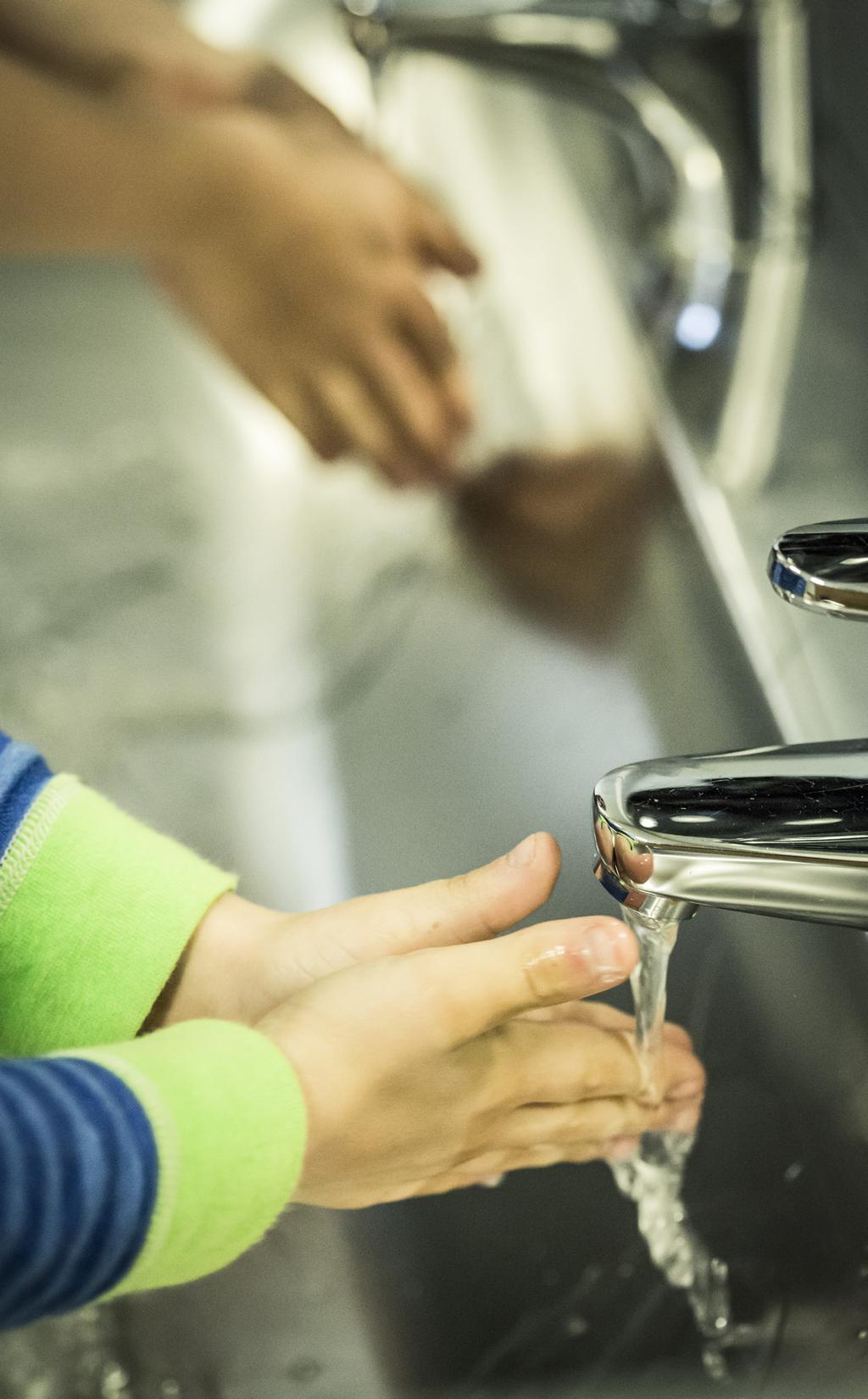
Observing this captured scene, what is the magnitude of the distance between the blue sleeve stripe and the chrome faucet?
19cm

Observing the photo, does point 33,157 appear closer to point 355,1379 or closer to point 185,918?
point 185,918

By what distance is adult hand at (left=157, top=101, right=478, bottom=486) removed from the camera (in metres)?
0.58

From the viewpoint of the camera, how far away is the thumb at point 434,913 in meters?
0.36

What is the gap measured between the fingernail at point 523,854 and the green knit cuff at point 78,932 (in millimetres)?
96

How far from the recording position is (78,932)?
379 mm

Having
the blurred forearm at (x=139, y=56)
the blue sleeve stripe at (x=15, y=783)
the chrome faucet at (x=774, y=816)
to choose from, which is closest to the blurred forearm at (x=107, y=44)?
the blurred forearm at (x=139, y=56)

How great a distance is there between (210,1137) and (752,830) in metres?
0.14

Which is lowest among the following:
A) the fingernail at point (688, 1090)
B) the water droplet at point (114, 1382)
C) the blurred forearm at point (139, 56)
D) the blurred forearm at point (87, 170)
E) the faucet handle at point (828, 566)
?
the water droplet at point (114, 1382)

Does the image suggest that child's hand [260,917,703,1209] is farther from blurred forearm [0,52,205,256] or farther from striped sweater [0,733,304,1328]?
blurred forearm [0,52,205,256]

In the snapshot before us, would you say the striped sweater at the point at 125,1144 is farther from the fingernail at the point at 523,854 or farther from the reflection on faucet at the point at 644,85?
the reflection on faucet at the point at 644,85

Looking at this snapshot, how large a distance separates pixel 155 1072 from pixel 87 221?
493mm

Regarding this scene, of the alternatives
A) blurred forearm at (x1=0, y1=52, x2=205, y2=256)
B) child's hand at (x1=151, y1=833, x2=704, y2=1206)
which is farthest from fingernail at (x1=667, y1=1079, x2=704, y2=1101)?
blurred forearm at (x1=0, y1=52, x2=205, y2=256)

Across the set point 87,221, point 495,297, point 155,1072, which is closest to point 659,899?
point 155,1072

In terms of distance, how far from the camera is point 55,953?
379 millimetres
